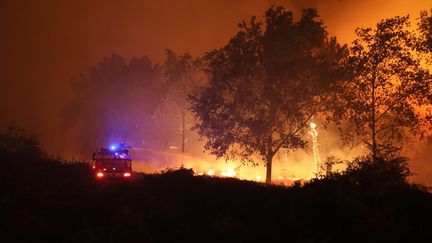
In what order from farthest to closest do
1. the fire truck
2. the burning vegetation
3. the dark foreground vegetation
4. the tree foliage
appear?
the tree foliage, the burning vegetation, the fire truck, the dark foreground vegetation

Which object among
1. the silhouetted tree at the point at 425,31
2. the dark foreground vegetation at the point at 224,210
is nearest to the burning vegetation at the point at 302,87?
the silhouetted tree at the point at 425,31

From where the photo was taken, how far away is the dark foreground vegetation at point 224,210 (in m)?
11.9

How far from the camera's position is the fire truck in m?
23.5

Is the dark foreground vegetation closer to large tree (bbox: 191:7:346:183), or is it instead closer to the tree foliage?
large tree (bbox: 191:7:346:183)

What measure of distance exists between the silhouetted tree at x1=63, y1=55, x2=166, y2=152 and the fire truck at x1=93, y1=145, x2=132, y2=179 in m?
49.1

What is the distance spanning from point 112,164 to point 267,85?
11632mm

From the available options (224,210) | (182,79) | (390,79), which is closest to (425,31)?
(390,79)

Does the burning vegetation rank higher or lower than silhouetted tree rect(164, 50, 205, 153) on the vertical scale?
lower

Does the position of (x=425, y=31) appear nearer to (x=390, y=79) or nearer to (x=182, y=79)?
(x=390, y=79)

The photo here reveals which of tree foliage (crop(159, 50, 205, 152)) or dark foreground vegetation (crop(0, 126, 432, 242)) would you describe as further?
tree foliage (crop(159, 50, 205, 152))

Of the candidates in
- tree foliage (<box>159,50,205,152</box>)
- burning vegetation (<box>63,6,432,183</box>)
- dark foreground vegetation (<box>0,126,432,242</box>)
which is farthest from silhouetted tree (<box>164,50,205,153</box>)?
dark foreground vegetation (<box>0,126,432,242</box>)

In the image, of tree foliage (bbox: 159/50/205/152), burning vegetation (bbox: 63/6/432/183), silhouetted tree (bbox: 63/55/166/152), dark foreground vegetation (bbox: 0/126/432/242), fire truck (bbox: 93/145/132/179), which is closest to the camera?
dark foreground vegetation (bbox: 0/126/432/242)

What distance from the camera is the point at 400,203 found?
42.1 ft

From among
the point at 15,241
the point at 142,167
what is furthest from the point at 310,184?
the point at 142,167
